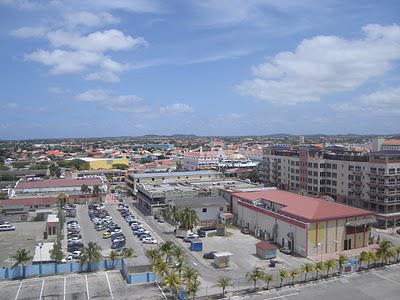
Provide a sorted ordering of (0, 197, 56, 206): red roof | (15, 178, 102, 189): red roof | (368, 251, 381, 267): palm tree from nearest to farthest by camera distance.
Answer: (368, 251, 381, 267): palm tree < (0, 197, 56, 206): red roof < (15, 178, 102, 189): red roof

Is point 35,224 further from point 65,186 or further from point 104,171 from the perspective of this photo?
point 104,171

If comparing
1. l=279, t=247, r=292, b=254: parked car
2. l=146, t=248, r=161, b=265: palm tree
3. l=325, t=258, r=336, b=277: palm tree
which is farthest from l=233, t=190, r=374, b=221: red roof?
l=146, t=248, r=161, b=265: palm tree

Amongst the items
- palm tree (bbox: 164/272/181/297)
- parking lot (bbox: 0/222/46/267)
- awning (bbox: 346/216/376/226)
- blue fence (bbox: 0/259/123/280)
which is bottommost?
parking lot (bbox: 0/222/46/267)

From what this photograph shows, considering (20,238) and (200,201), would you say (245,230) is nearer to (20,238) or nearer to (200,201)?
(200,201)

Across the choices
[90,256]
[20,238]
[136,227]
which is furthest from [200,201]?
[90,256]

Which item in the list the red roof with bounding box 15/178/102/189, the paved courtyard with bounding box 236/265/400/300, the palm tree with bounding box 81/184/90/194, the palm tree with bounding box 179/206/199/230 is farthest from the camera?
the red roof with bounding box 15/178/102/189

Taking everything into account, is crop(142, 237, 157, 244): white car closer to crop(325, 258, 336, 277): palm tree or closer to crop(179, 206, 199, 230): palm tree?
crop(179, 206, 199, 230): palm tree

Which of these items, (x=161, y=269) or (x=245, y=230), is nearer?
(x=161, y=269)
